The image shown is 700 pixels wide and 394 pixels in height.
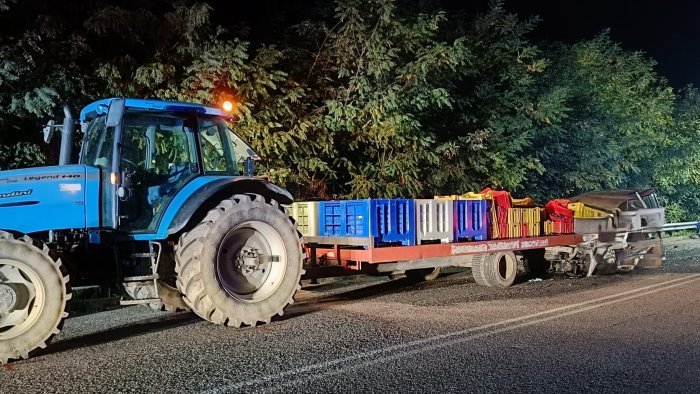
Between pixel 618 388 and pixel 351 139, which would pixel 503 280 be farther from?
pixel 618 388

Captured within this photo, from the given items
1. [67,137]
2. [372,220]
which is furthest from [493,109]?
[67,137]

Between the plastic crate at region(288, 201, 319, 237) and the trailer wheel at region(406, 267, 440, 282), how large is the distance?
281 centimetres

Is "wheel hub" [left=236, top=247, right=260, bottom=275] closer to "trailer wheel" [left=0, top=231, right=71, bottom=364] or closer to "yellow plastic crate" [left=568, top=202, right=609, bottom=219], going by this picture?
"trailer wheel" [left=0, top=231, right=71, bottom=364]

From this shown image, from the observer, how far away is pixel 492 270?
1123cm

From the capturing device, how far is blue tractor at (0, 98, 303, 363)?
20.5 feet

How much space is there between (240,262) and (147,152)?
5.50ft

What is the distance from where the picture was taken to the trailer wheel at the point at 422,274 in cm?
1231

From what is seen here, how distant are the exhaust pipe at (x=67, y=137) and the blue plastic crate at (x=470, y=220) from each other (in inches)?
228

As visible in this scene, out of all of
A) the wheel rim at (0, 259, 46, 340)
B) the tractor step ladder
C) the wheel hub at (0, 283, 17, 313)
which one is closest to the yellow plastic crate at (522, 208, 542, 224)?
the tractor step ladder

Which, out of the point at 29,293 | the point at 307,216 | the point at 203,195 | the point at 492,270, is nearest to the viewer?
the point at 29,293

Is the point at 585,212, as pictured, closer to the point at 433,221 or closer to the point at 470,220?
the point at 470,220

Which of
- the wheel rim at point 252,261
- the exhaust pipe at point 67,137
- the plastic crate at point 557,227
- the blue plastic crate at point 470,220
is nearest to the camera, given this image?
the exhaust pipe at point 67,137

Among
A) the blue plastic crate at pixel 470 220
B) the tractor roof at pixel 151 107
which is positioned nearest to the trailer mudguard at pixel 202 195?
the tractor roof at pixel 151 107

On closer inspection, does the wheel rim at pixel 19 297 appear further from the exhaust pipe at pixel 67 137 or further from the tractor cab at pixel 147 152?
the exhaust pipe at pixel 67 137
